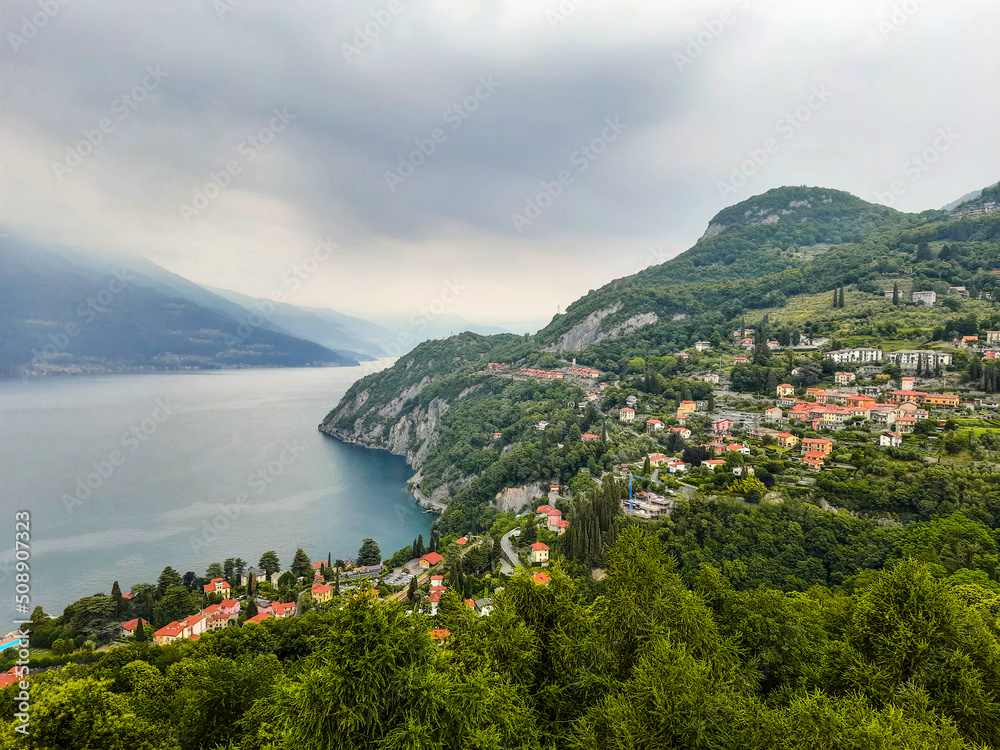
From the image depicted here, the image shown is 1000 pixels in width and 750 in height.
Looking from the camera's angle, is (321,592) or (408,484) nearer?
Answer: (321,592)

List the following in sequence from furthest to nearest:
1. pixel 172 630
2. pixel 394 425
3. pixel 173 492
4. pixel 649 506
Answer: pixel 394 425 < pixel 173 492 < pixel 649 506 < pixel 172 630

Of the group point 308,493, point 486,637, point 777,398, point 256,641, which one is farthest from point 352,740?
point 308,493

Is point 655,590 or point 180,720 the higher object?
point 655,590

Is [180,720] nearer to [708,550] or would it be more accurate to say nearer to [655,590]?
[655,590]

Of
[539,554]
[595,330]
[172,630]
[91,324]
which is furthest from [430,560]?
[91,324]

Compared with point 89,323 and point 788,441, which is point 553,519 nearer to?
point 788,441

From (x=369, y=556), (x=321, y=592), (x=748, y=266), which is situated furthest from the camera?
(x=748, y=266)

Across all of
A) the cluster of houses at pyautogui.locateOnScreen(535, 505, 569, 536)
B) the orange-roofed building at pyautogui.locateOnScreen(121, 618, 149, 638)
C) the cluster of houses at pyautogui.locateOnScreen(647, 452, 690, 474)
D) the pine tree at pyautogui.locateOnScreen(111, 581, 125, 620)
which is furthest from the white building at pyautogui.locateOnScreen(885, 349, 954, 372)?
the pine tree at pyautogui.locateOnScreen(111, 581, 125, 620)
